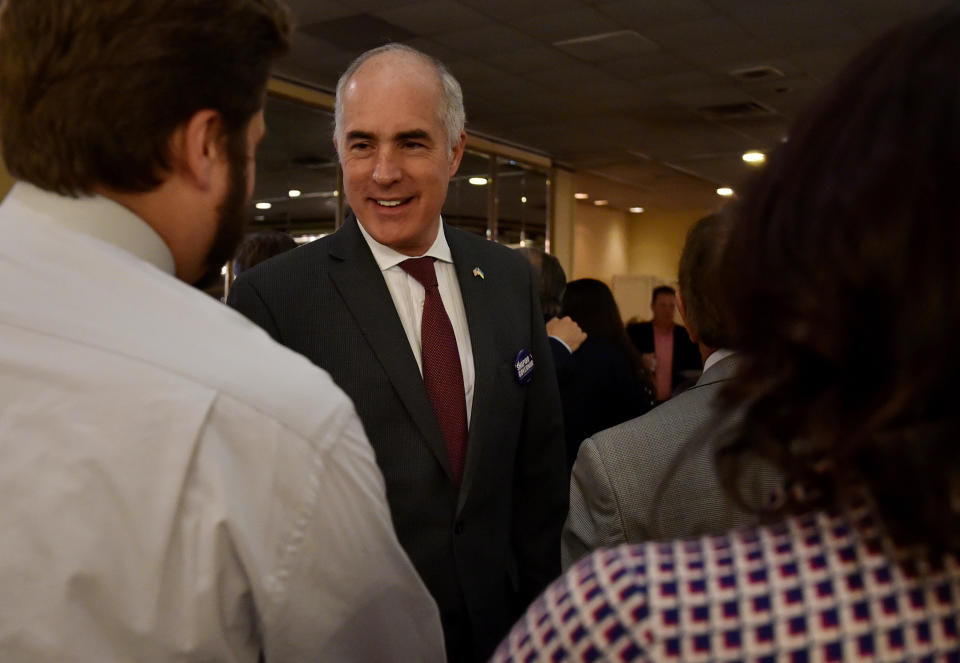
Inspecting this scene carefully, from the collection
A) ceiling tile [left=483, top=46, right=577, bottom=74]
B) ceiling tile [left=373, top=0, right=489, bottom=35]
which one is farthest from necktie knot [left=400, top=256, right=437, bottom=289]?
ceiling tile [left=483, top=46, right=577, bottom=74]

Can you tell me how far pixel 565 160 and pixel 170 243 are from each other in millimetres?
9476

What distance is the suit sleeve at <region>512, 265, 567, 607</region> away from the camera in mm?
1783

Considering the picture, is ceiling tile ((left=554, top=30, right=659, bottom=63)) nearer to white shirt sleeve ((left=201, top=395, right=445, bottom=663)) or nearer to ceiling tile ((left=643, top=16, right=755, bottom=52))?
ceiling tile ((left=643, top=16, right=755, bottom=52))

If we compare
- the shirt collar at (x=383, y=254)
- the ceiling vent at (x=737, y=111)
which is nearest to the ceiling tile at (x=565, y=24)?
the ceiling vent at (x=737, y=111)

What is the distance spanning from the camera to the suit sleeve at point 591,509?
1341 mm

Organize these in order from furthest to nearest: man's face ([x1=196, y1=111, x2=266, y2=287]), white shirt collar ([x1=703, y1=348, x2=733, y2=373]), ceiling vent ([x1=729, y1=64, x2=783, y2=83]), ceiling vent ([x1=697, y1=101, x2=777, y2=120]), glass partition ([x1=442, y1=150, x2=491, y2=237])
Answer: glass partition ([x1=442, y1=150, x2=491, y2=237])
ceiling vent ([x1=697, y1=101, x2=777, y2=120])
ceiling vent ([x1=729, y1=64, x2=783, y2=83])
white shirt collar ([x1=703, y1=348, x2=733, y2=373])
man's face ([x1=196, y1=111, x2=266, y2=287])

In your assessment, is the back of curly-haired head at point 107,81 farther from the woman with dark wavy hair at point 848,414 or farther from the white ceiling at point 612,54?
the white ceiling at point 612,54

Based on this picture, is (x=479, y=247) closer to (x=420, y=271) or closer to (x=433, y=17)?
(x=420, y=271)

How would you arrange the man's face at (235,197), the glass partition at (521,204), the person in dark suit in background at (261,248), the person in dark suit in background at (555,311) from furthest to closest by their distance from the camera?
the glass partition at (521,204) < the person in dark suit in background at (555,311) < the person in dark suit in background at (261,248) < the man's face at (235,197)

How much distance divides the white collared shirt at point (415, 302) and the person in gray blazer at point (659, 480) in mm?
317

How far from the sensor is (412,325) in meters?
1.65

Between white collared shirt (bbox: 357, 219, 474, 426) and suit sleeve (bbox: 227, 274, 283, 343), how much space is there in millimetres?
236

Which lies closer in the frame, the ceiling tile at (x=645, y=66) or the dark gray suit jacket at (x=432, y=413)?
the dark gray suit jacket at (x=432, y=413)

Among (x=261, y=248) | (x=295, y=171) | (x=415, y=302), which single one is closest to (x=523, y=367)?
(x=415, y=302)
